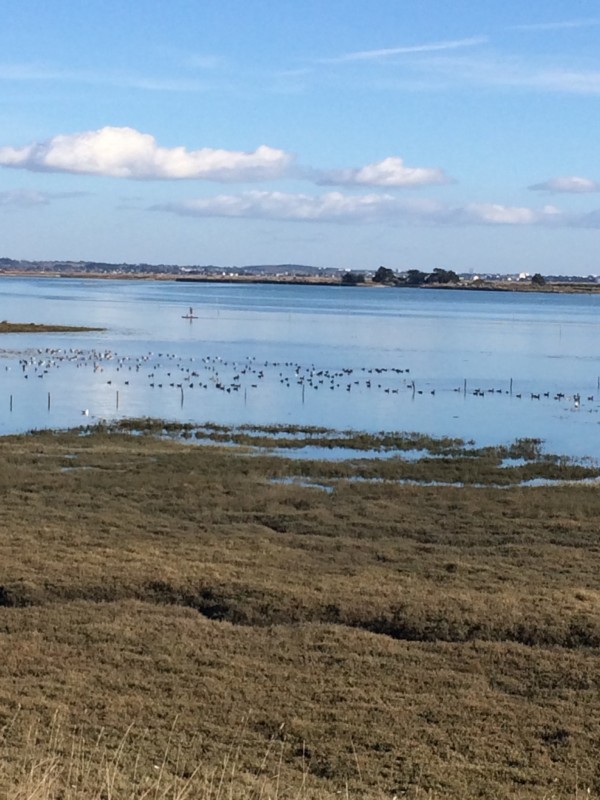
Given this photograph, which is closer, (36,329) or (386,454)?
(386,454)

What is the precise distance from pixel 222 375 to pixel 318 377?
562 cm

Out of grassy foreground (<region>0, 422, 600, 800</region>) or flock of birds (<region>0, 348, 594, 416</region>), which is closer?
grassy foreground (<region>0, 422, 600, 800</region>)

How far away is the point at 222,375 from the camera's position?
210 feet

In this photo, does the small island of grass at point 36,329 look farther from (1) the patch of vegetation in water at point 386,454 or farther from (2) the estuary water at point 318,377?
(1) the patch of vegetation in water at point 386,454

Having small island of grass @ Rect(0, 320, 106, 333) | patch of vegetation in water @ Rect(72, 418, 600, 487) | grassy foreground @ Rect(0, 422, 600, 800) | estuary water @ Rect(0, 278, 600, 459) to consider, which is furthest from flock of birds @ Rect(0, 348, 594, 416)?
grassy foreground @ Rect(0, 422, 600, 800)

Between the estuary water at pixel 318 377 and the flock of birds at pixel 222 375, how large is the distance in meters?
0.12

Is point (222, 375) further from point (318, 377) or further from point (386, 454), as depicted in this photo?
point (386, 454)

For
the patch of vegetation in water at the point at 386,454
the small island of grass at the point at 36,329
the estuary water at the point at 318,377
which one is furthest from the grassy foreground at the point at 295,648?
the small island of grass at the point at 36,329

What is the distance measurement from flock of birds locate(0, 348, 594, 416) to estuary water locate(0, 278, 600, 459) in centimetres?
12

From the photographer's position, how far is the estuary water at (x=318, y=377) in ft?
151

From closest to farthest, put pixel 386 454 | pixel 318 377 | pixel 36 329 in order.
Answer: pixel 386 454 < pixel 318 377 < pixel 36 329

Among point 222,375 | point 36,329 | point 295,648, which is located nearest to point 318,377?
point 222,375

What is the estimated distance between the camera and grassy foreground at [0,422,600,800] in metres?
11.0

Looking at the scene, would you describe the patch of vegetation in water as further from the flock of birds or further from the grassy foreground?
the flock of birds
